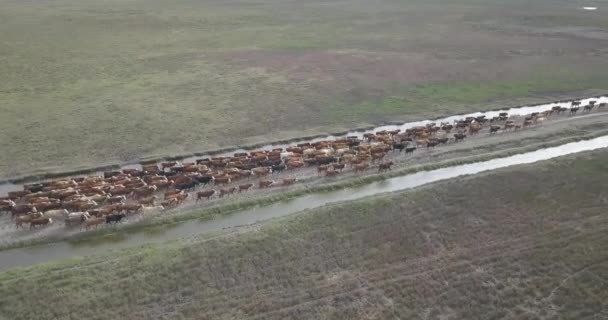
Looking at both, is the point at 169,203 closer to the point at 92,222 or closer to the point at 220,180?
the point at 220,180

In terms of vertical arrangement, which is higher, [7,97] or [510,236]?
[7,97]

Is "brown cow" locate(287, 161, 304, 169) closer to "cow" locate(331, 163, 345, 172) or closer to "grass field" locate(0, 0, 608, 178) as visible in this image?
"cow" locate(331, 163, 345, 172)

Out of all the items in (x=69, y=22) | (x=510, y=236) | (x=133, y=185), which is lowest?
(x=510, y=236)

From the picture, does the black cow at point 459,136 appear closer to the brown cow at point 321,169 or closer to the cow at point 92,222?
the brown cow at point 321,169

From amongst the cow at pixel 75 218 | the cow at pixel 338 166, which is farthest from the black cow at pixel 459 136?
the cow at pixel 75 218

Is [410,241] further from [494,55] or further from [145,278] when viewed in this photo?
[494,55]

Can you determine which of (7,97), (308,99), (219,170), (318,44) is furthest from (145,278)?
(318,44)

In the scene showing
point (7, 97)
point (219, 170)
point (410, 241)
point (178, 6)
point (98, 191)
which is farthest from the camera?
point (178, 6)
